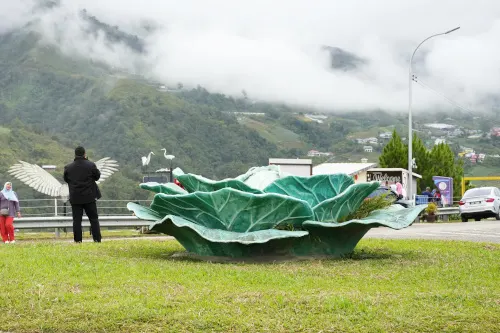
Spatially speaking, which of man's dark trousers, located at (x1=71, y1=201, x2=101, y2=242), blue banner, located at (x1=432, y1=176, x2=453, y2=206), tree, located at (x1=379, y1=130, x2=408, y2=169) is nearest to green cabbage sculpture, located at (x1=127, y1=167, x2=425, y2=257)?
man's dark trousers, located at (x1=71, y1=201, x2=101, y2=242)

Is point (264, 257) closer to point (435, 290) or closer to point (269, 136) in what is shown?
point (435, 290)

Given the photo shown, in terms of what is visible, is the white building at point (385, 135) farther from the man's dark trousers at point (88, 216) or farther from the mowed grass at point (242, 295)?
the mowed grass at point (242, 295)

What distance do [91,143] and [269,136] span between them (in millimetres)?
48763

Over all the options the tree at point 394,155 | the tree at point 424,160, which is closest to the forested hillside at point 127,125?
the tree at point 394,155

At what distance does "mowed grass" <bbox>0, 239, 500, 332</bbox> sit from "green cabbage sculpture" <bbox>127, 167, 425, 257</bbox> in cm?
41

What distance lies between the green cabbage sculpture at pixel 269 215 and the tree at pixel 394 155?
52357 mm

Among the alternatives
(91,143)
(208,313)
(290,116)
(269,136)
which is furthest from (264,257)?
(290,116)

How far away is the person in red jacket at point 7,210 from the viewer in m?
18.1

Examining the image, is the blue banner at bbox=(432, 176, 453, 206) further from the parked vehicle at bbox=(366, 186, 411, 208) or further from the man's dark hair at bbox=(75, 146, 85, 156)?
the man's dark hair at bbox=(75, 146, 85, 156)

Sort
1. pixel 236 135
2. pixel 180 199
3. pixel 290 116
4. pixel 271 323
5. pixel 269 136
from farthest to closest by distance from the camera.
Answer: pixel 290 116, pixel 269 136, pixel 236 135, pixel 180 199, pixel 271 323

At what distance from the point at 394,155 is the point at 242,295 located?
190 feet

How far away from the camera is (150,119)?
114 meters

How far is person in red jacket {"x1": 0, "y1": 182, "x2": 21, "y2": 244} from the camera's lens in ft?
59.5

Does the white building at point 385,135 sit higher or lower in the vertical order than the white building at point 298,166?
higher
